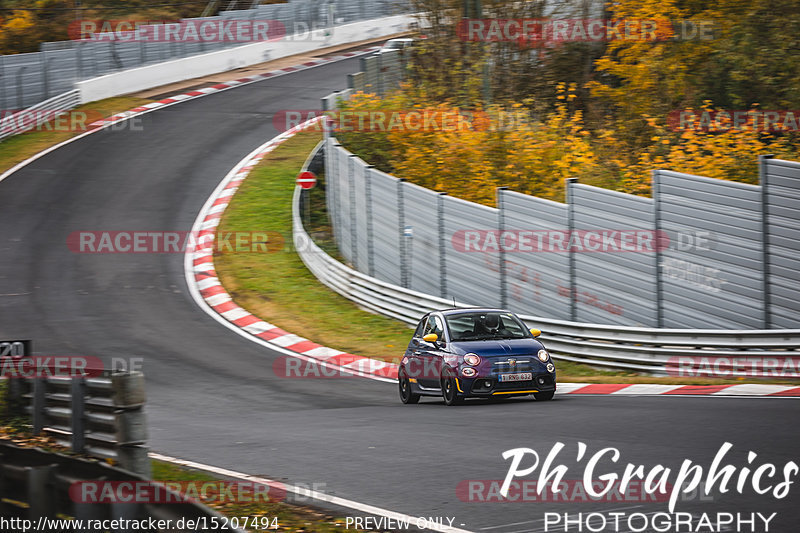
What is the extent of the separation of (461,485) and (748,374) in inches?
328

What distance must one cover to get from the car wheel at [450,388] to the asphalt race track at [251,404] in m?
0.34

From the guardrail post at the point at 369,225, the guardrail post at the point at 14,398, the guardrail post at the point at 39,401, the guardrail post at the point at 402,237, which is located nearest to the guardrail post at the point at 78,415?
the guardrail post at the point at 39,401

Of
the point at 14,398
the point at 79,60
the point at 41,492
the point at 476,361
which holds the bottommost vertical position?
the point at 476,361

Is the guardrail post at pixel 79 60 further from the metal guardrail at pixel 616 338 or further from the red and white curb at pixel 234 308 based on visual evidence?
the metal guardrail at pixel 616 338

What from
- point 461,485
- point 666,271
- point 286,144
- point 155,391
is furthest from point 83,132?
point 461,485

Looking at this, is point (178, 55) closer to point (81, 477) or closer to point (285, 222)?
point (285, 222)

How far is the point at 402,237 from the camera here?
2388 cm

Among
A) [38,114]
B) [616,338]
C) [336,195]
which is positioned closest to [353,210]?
[336,195]

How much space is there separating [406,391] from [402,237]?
27.5ft

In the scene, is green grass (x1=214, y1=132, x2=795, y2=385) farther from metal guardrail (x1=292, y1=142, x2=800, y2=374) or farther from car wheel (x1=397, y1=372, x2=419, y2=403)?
car wheel (x1=397, y1=372, x2=419, y2=403)

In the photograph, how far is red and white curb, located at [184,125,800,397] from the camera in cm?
1462

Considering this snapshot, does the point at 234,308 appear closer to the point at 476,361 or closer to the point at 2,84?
the point at 476,361

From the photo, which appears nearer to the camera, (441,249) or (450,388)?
(450,388)

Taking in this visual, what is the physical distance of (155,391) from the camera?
17.2m
